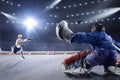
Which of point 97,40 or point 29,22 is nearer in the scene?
point 97,40

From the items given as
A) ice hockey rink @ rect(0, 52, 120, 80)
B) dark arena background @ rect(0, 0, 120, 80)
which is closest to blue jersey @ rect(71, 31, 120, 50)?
ice hockey rink @ rect(0, 52, 120, 80)

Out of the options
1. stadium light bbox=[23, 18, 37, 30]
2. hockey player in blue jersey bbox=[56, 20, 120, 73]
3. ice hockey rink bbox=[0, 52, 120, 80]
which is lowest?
ice hockey rink bbox=[0, 52, 120, 80]

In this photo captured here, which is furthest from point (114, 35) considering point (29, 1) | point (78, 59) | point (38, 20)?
point (78, 59)

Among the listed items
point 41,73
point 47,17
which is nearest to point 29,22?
point 47,17

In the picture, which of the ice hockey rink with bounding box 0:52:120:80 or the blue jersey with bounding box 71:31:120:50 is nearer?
the blue jersey with bounding box 71:31:120:50

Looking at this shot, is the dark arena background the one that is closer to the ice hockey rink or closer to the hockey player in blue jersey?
the ice hockey rink

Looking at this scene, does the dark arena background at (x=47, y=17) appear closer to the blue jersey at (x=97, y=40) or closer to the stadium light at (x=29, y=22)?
the stadium light at (x=29, y=22)

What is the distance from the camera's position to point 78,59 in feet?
19.9

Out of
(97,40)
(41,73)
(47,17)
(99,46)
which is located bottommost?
(41,73)

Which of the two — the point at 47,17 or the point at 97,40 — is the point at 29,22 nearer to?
the point at 47,17

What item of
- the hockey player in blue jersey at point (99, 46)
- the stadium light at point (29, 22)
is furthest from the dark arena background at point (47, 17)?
the hockey player in blue jersey at point (99, 46)

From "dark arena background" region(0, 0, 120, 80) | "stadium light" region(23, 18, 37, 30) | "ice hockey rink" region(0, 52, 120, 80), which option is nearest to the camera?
"ice hockey rink" region(0, 52, 120, 80)

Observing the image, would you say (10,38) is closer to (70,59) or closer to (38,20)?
(38,20)

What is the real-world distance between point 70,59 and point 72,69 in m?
0.30
